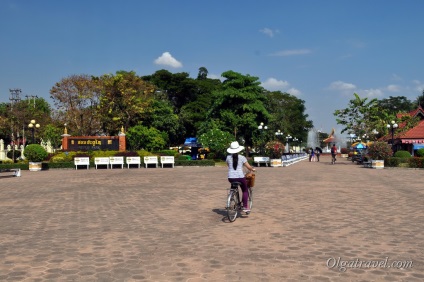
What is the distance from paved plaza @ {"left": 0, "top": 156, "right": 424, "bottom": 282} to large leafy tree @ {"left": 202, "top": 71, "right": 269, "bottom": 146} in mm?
33672

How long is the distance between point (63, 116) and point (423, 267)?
46634 millimetres

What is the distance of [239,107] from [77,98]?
18.2 meters

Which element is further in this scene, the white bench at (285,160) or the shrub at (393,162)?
the white bench at (285,160)

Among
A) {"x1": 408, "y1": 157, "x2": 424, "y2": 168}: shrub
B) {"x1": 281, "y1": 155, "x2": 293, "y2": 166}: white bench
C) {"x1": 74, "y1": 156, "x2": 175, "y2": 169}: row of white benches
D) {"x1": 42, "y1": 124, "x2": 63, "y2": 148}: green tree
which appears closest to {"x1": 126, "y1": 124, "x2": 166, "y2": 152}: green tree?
{"x1": 74, "y1": 156, "x2": 175, "y2": 169}: row of white benches

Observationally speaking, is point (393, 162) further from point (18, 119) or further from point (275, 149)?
point (18, 119)

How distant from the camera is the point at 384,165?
94.9ft

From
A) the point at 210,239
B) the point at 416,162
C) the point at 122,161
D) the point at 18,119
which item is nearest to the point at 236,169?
the point at 210,239

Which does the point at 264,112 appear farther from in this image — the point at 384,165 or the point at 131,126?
the point at 384,165

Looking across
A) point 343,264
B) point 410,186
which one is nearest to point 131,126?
point 410,186

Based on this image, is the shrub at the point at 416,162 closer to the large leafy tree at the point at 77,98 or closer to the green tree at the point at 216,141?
the green tree at the point at 216,141

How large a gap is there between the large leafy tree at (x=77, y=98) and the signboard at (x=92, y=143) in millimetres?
8503

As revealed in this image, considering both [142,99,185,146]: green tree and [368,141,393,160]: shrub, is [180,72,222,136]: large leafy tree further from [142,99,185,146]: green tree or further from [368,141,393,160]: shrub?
[368,141,393,160]: shrub

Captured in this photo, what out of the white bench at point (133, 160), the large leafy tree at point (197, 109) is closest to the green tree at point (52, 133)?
the large leafy tree at point (197, 109)

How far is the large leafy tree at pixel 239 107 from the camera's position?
151ft
